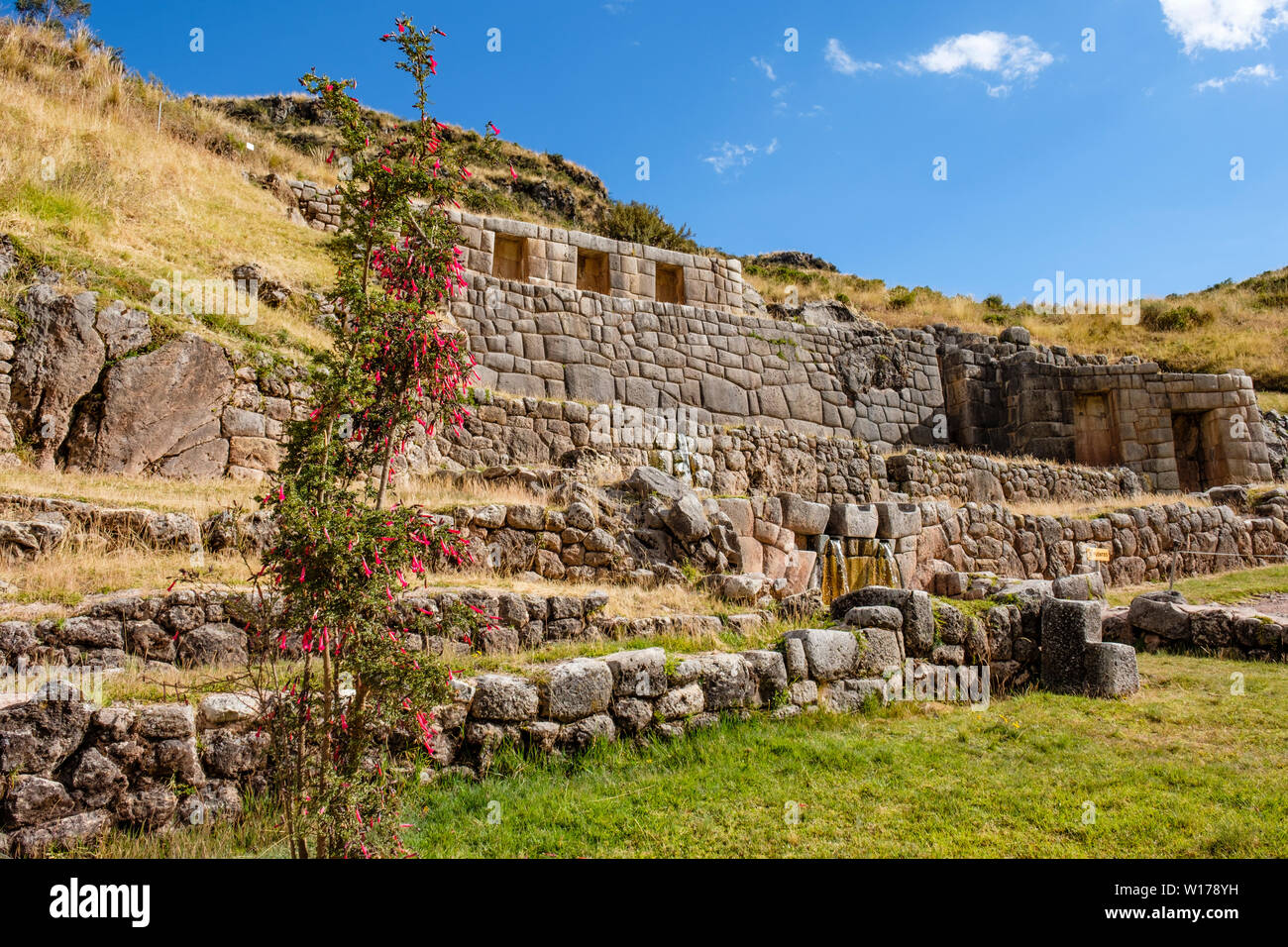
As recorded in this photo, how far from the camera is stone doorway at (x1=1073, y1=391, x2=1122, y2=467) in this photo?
21.4 m

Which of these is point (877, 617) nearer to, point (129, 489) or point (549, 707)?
point (549, 707)

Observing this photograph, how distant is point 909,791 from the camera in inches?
214

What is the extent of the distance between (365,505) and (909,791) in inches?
150

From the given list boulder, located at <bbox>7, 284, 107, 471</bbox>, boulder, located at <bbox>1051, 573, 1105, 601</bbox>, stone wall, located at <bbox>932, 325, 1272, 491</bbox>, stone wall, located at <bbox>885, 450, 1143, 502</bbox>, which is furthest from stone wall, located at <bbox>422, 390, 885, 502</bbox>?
stone wall, located at <bbox>932, 325, 1272, 491</bbox>

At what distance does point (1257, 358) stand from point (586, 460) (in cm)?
2428

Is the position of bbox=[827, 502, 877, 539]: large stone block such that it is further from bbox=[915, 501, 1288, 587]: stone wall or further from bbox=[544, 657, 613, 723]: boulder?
→ bbox=[544, 657, 613, 723]: boulder

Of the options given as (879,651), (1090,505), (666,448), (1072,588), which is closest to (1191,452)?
(1090,505)

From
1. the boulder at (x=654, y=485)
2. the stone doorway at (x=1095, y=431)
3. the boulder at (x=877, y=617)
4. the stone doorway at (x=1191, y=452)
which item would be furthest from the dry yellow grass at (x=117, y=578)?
the stone doorway at (x=1191, y=452)

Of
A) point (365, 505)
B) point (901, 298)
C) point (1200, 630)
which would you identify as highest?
point (901, 298)

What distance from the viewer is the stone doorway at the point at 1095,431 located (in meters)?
21.4

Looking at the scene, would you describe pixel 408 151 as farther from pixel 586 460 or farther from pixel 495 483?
pixel 586 460

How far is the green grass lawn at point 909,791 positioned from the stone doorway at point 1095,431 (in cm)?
1567

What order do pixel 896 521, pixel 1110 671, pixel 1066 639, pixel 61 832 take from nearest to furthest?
pixel 61 832, pixel 1110 671, pixel 1066 639, pixel 896 521

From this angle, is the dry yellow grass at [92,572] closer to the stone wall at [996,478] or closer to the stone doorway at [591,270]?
the stone doorway at [591,270]
